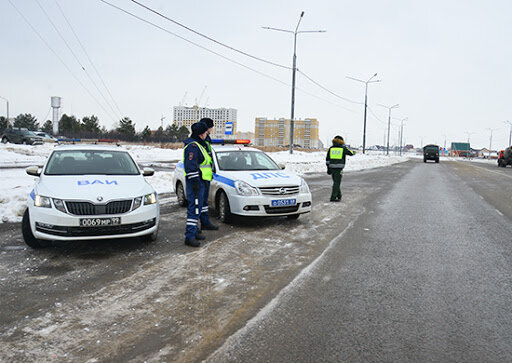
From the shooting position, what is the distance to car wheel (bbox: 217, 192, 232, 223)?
25.1 feet

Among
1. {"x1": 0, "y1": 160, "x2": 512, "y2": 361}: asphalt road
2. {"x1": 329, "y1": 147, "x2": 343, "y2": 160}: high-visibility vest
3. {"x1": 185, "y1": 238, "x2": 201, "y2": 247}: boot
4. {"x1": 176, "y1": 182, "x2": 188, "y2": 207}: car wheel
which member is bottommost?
{"x1": 0, "y1": 160, "x2": 512, "y2": 361}: asphalt road

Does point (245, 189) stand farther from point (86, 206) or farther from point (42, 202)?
point (42, 202)

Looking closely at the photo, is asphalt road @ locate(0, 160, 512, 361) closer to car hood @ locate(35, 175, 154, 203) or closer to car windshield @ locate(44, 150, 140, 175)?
car hood @ locate(35, 175, 154, 203)

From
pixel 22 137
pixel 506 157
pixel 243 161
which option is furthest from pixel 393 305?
pixel 22 137

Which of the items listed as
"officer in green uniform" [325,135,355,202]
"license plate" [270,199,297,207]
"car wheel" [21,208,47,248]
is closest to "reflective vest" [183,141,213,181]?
"license plate" [270,199,297,207]

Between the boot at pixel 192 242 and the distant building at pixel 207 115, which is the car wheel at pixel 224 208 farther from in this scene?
the distant building at pixel 207 115

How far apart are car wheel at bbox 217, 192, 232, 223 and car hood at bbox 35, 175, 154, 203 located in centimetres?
180

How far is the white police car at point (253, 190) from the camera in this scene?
7316mm

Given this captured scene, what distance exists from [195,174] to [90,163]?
192cm

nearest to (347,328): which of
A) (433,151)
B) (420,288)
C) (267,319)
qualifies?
(267,319)

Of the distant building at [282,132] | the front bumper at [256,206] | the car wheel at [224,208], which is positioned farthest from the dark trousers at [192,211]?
the distant building at [282,132]

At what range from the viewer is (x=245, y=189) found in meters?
7.40

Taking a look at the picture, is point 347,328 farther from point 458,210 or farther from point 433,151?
point 433,151

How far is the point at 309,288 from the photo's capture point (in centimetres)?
429
